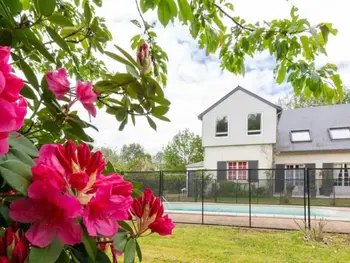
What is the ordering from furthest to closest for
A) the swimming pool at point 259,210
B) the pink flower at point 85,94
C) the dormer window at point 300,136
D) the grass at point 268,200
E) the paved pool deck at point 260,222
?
the dormer window at point 300,136 → the grass at point 268,200 → the swimming pool at point 259,210 → the paved pool deck at point 260,222 → the pink flower at point 85,94

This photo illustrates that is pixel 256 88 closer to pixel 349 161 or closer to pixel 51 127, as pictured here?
pixel 349 161

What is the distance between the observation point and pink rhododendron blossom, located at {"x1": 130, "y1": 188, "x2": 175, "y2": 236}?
488 millimetres

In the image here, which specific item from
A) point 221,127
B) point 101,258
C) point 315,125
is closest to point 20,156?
point 101,258

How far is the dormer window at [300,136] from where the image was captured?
15.4 metres

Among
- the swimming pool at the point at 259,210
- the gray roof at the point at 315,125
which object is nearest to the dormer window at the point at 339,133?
the gray roof at the point at 315,125

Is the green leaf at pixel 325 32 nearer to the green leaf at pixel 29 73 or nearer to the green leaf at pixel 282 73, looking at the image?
the green leaf at pixel 282 73

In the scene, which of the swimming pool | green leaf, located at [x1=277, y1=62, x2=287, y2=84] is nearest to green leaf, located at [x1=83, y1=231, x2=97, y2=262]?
green leaf, located at [x1=277, y1=62, x2=287, y2=84]

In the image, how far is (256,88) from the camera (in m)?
16.2

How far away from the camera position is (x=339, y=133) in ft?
49.8

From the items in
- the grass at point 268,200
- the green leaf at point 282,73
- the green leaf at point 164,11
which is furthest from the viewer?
the grass at point 268,200

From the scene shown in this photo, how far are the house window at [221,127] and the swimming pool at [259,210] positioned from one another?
7.08 meters

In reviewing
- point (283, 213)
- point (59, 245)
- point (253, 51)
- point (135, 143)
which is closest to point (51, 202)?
point (59, 245)

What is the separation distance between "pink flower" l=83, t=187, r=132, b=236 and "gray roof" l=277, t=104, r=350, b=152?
51.2 ft

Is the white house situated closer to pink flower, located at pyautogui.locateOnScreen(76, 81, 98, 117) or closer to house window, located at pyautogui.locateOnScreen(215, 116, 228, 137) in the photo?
house window, located at pyautogui.locateOnScreen(215, 116, 228, 137)
